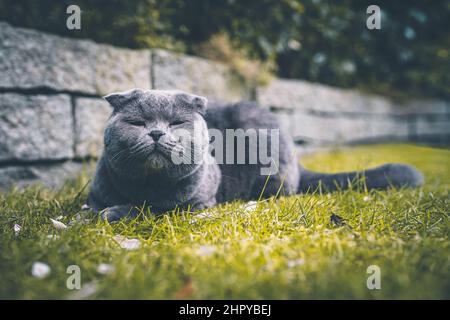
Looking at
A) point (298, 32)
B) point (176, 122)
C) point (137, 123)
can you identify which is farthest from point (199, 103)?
point (298, 32)

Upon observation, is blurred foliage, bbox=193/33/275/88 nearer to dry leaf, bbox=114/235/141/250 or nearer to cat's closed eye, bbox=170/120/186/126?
cat's closed eye, bbox=170/120/186/126

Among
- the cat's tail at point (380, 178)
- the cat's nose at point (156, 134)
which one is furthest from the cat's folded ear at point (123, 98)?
the cat's tail at point (380, 178)

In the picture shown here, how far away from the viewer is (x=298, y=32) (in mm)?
4152

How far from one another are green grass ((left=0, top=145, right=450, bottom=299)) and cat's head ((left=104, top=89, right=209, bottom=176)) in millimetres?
238

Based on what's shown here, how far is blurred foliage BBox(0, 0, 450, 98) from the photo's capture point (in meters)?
2.74

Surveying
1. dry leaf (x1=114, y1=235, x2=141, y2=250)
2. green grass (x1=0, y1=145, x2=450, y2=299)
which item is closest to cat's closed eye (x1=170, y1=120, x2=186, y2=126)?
green grass (x1=0, y1=145, x2=450, y2=299)

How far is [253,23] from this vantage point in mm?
3621

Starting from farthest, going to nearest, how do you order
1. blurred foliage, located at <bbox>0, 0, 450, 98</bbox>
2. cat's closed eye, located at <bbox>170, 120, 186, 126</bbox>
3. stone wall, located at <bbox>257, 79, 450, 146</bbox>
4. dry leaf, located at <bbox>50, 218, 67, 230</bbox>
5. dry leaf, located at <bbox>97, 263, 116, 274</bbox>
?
stone wall, located at <bbox>257, 79, 450, 146</bbox>
blurred foliage, located at <bbox>0, 0, 450, 98</bbox>
cat's closed eye, located at <bbox>170, 120, 186, 126</bbox>
dry leaf, located at <bbox>50, 218, 67, 230</bbox>
dry leaf, located at <bbox>97, 263, 116, 274</bbox>

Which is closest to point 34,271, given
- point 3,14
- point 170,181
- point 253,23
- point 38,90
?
point 170,181

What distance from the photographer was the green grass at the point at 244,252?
1.06m

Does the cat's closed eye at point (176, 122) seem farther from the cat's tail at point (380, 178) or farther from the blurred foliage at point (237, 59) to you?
the blurred foliage at point (237, 59)

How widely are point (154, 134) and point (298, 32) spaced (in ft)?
10.3

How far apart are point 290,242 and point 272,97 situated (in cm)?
278
